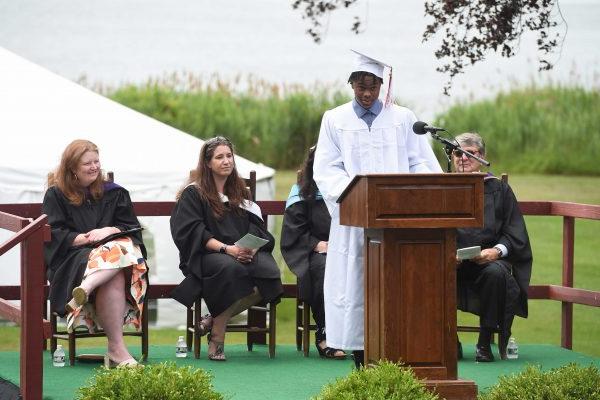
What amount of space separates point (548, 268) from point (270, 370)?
35.0 ft

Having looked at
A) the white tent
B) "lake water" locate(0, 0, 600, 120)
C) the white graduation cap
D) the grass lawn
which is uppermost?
"lake water" locate(0, 0, 600, 120)

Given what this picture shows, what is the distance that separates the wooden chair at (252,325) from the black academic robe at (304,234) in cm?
28

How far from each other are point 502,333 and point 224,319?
1.80m

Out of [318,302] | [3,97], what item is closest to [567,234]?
[318,302]

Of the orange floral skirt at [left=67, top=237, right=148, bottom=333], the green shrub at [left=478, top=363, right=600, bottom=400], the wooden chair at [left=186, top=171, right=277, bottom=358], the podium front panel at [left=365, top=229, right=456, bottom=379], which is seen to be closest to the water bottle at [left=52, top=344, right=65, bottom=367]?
the orange floral skirt at [left=67, top=237, right=148, bottom=333]

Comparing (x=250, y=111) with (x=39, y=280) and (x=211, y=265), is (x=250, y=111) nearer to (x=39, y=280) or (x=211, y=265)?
(x=211, y=265)

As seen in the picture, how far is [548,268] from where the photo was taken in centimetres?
1809

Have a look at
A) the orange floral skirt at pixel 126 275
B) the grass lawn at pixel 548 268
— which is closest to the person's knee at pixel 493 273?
the orange floral skirt at pixel 126 275

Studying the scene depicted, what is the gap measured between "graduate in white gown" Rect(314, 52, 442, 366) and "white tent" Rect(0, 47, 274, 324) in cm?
455

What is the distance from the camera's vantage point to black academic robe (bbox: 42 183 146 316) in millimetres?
7828

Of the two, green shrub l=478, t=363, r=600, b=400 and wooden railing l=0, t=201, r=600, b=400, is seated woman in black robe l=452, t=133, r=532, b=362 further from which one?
green shrub l=478, t=363, r=600, b=400

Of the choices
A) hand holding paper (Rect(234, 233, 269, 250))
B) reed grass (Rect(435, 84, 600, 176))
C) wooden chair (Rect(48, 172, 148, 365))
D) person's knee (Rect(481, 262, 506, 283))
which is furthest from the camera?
reed grass (Rect(435, 84, 600, 176))

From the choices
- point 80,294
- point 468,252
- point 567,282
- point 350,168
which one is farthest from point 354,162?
point 567,282

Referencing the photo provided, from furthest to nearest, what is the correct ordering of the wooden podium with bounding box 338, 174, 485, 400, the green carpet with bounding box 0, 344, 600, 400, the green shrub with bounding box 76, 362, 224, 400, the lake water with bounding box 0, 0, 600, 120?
1. the lake water with bounding box 0, 0, 600, 120
2. the green carpet with bounding box 0, 344, 600, 400
3. the wooden podium with bounding box 338, 174, 485, 400
4. the green shrub with bounding box 76, 362, 224, 400
